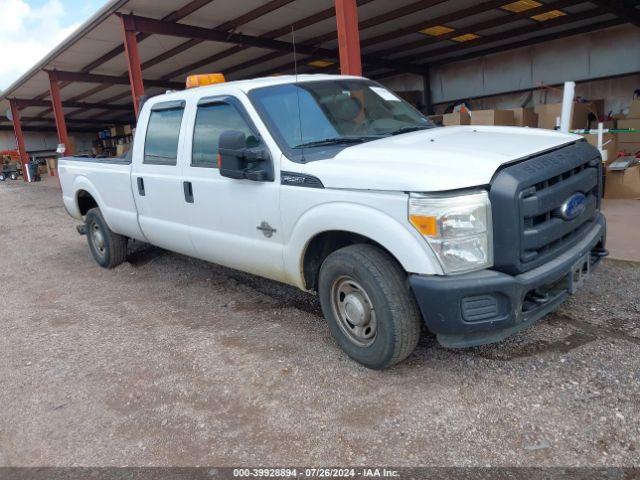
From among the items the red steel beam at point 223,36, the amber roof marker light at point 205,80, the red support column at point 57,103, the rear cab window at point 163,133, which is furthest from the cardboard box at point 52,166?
the amber roof marker light at point 205,80

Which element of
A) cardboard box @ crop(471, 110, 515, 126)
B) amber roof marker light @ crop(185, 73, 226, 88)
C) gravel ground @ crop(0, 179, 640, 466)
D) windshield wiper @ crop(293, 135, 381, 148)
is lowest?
gravel ground @ crop(0, 179, 640, 466)

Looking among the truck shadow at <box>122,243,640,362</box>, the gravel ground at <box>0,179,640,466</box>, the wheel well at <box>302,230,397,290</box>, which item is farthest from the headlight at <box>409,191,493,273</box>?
the truck shadow at <box>122,243,640,362</box>

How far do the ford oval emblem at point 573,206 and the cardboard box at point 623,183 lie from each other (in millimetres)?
5201

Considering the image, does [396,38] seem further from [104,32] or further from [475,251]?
[475,251]

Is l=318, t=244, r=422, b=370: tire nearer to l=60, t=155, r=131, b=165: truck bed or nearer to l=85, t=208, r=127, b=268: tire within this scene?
l=60, t=155, r=131, b=165: truck bed

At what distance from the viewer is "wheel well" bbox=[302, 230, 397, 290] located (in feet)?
10.7

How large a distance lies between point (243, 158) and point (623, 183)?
256 inches

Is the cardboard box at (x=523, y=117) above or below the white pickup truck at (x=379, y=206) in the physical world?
above

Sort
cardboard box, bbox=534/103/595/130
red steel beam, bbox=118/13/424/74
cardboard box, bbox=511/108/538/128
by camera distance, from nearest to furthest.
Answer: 1. cardboard box, bbox=534/103/595/130
2. cardboard box, bbox=511/108/538/128
3. red steel beam, bbox=118/13/424/74

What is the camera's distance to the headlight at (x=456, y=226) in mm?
2574

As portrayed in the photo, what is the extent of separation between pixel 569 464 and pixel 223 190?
2872 millimetres

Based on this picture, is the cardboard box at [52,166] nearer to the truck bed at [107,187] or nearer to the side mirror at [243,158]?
the truck bed at [107,187]

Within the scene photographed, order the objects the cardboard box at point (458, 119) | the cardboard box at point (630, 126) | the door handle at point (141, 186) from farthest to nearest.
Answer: the cardboard box at point (458, 119) < the cardboard box at point (630, 126) < the door handle at point (141, 186)

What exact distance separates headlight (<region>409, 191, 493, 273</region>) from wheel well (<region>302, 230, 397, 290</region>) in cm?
57
